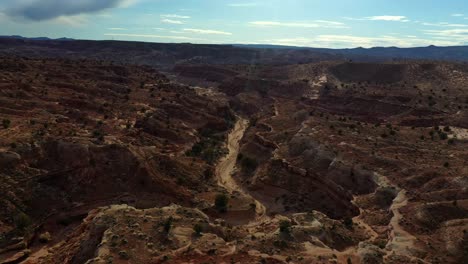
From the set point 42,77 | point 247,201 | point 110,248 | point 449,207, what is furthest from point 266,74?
point 110,248

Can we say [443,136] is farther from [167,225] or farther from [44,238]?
[44,238]

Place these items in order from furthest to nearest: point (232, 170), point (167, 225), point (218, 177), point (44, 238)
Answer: point (232, 170) < point (218, 177) < point (44, 238) < point (167, 225)

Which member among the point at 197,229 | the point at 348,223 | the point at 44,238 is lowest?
the point at 44,238

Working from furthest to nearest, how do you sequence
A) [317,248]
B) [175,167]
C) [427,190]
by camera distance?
[175,167], [427,190], [317,248]

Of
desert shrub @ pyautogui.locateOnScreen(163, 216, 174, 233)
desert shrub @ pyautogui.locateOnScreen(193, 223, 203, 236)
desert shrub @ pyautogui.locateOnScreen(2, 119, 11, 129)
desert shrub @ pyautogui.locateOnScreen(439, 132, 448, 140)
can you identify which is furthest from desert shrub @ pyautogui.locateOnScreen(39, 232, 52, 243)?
desert shrub @ pyautogui.locateOnScreen(439, 132, 448, 140)

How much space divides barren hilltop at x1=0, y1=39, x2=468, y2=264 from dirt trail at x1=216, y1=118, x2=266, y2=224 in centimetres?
26

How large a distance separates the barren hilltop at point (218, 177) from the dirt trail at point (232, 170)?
26 cm

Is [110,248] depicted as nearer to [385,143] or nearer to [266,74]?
[385,143]

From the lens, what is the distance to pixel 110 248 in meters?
24.5

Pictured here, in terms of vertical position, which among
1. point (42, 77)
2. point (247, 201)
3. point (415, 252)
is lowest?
point (247, 201)

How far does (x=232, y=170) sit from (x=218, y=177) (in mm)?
3275

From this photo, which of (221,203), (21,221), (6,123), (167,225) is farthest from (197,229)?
(6,123)

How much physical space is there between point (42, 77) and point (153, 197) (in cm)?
4510

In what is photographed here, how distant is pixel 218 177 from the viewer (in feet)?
165
